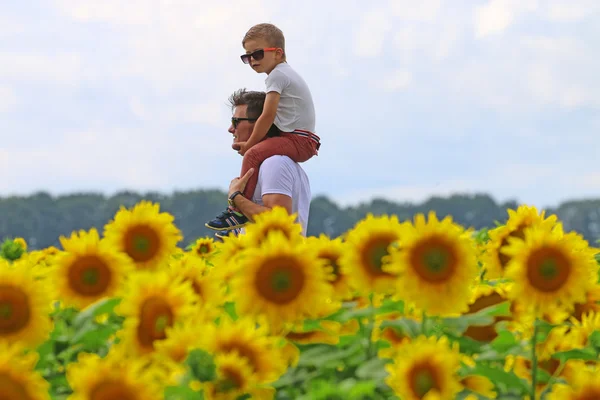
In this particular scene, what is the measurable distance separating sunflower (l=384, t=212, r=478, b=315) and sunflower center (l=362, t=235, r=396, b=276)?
0.09m

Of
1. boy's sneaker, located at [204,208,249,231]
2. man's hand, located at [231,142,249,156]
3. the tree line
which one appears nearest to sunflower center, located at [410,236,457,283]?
boy's sneaker, located at [204,208,249,231]

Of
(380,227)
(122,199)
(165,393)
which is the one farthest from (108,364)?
(122,199)

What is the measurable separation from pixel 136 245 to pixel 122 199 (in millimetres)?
70565

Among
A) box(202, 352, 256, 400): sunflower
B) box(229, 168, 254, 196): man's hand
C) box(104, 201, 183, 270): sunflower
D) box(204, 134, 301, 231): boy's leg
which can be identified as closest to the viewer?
box(202, 352, 256, 400): sunflower

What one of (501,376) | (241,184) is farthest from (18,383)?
(241,184)

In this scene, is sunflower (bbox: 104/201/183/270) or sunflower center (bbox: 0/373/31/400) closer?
sunflower center (bbox: 0/373/31/400)

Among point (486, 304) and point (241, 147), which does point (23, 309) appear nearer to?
point (486, 304)

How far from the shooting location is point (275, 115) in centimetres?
883

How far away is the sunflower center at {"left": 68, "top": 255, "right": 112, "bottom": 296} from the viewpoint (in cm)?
293

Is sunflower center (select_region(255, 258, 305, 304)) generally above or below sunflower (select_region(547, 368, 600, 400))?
above

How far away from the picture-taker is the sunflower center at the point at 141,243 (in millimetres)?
3232

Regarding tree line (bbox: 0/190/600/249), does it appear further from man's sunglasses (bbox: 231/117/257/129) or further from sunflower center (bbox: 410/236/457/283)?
sunflower center (bbox: 410/236/457/283)

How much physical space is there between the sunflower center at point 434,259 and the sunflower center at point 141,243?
3.84ft

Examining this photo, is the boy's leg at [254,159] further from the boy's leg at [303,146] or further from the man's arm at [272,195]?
the man's arm at [272,195]
